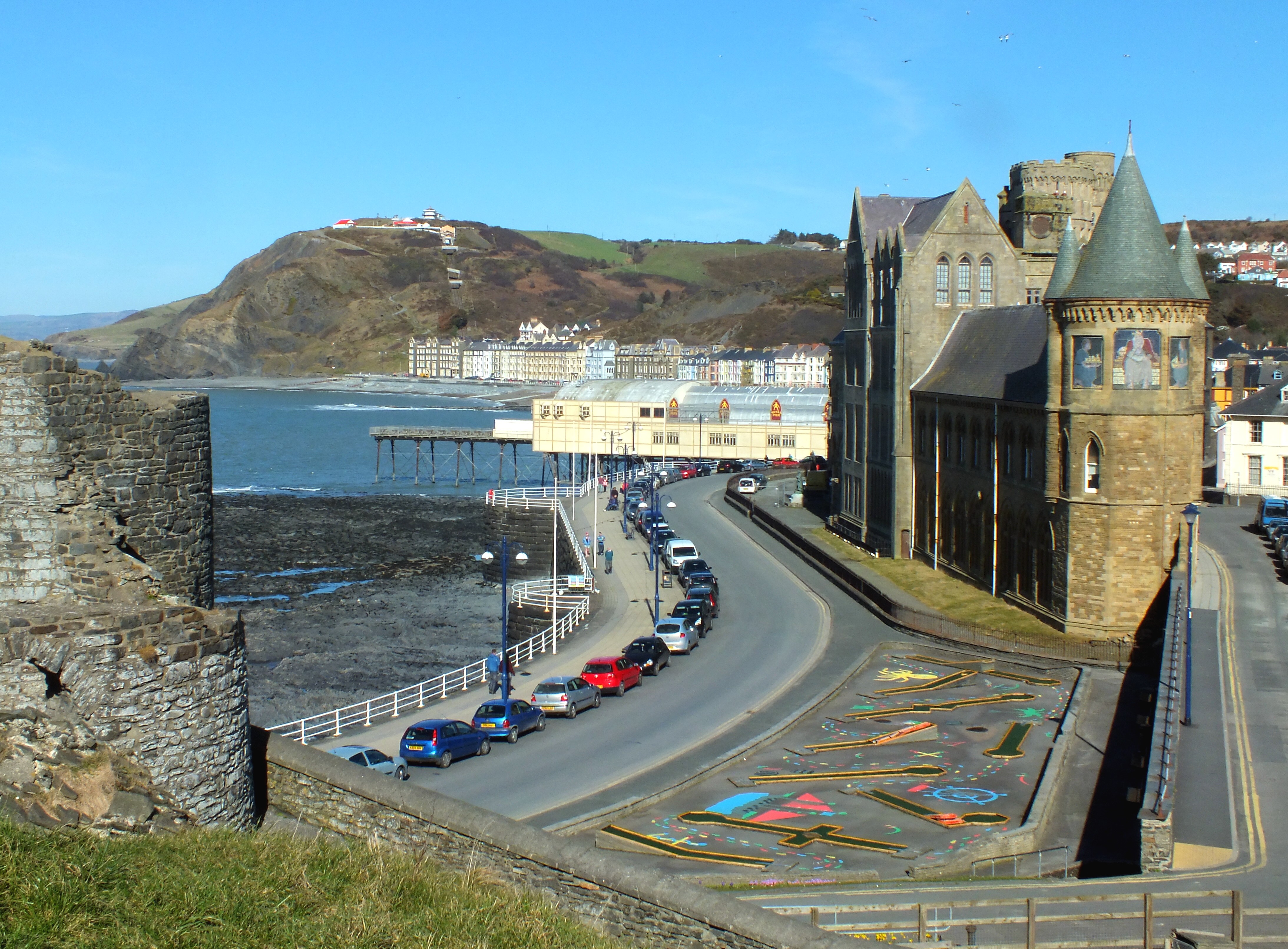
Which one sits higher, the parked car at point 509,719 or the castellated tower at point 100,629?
the castellated tower at point 100,629

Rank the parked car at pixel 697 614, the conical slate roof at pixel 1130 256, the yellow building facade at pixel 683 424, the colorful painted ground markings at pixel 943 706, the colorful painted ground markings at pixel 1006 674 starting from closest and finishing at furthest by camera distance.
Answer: the colorful painted ground markings at pixel 943 706 < the colorful painted ground markings at pixel 1006 674 < the conical slate roof at pixel 1130 256 < the parked car at pixel 697 614 < the yellow building facade at pixel 683 424

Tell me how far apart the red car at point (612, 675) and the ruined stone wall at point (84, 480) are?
21.3 m

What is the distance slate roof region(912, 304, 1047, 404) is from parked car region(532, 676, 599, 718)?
16855 millimetres

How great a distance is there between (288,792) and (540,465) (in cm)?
12607

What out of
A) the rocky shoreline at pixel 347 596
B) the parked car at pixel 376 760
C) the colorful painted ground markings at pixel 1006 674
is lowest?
the rocky shoreline at pixel 347 596

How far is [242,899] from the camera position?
9.72 m

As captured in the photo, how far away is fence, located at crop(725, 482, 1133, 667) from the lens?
115ft

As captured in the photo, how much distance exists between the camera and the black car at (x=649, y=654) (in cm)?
3525

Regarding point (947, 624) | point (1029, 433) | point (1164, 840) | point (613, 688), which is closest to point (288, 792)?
point (1164, 840)

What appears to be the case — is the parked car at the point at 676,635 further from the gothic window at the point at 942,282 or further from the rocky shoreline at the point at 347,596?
the gothic window at the point at 942,282

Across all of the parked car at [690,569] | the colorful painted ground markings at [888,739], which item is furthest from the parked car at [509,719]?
the parked car at [690,569]

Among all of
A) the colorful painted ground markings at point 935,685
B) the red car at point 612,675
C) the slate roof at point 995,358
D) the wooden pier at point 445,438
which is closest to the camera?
the colorful painted ground markings at point 935,685

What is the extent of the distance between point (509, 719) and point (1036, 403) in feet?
65.5

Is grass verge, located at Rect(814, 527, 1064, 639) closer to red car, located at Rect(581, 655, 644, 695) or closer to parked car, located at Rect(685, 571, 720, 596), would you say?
parked car, located at Rect(685, 571, 720, 596)
